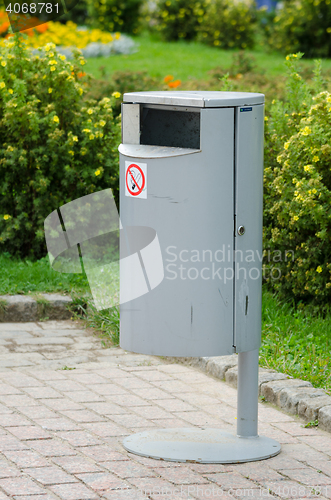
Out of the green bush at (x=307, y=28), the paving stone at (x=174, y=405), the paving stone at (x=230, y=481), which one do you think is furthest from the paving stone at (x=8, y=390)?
the green bush at (x=307, y=28)

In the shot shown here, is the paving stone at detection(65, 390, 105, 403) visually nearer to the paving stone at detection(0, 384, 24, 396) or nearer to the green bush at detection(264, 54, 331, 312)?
the paving stone at detection(0, 384, 24, 396)

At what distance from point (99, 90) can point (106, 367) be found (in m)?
5.51

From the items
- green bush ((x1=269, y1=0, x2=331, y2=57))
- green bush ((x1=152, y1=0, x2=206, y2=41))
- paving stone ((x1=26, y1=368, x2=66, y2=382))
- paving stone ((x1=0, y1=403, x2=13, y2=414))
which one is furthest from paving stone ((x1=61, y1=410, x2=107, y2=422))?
green bush ((x1=152, y1=0, x2=206, y2=41))

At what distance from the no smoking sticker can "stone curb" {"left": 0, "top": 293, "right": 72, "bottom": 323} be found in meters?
2.54

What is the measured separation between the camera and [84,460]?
328cm

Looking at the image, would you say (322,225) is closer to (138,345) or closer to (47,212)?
(138,345)

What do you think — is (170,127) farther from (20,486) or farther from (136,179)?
(20,486)

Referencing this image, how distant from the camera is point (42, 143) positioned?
6.56 meters

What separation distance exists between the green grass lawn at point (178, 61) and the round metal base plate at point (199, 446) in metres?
9.64

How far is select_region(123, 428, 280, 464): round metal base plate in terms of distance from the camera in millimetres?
3295

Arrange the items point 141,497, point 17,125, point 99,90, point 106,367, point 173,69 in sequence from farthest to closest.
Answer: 1. point 173,69
2. point 99,90
3. point 17,125
4. point 106,367
5. point 141,497

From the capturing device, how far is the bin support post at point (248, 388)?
11.1 feet

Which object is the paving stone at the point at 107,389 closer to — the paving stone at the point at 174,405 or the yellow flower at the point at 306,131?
the paving stone at the point at 174,405

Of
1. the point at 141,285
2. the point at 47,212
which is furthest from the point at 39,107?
the point at 141,285
